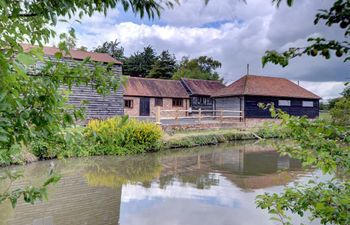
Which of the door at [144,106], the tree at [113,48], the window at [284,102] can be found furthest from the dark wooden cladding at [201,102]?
the tree at [113,48]

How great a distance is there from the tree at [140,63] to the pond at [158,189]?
30.4 m

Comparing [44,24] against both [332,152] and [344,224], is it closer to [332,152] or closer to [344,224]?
[332,152]

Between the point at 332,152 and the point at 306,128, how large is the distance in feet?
0.82

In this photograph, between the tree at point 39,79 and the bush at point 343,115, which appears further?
the bush at point 343,115

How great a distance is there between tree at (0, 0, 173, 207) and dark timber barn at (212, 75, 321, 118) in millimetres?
24286

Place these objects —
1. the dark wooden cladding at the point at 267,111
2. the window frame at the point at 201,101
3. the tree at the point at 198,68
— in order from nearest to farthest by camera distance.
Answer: the dark wooden cladding at the point at 267,111
the window frame at the point at 201,101
the tree at the point at 198,68

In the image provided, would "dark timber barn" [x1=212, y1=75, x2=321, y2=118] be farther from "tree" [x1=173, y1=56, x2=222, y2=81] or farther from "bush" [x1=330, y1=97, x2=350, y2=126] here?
"bush" [x1=330, y1=97, x2=350, y2=126]

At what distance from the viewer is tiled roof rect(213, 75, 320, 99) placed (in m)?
26.1

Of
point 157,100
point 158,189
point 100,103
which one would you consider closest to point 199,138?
point 100,103

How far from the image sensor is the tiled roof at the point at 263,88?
85.6ft

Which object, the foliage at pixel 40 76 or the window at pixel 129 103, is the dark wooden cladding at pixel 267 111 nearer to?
the window at pixel 129 103

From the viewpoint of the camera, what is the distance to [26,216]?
230 inches

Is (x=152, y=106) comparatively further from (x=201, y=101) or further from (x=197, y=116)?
(x=197, y=116)

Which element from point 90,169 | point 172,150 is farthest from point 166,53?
point 90,169
